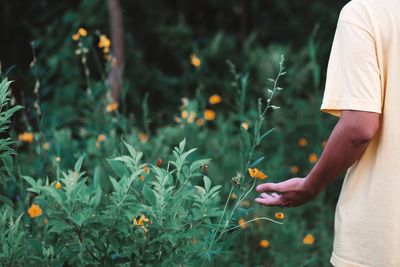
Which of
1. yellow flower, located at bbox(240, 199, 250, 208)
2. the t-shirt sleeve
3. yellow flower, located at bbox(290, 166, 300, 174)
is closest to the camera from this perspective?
the t-shirt sleeve

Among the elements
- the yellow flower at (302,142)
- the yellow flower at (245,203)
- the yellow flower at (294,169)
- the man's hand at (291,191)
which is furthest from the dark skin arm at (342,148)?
the yellow flower at (302,142)

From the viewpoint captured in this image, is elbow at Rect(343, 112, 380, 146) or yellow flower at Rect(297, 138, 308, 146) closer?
elbow at Rect(343, 112, 380, 146)

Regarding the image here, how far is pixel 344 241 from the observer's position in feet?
5.35

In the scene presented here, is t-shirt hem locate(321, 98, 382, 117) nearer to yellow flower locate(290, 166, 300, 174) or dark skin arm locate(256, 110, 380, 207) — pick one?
dark skin arm locate(256, 110, 380, 207)

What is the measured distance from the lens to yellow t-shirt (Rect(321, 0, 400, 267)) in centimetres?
151

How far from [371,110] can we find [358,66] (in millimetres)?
116

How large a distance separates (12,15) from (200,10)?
2.59 metres

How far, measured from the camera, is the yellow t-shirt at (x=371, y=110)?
151 centimetres

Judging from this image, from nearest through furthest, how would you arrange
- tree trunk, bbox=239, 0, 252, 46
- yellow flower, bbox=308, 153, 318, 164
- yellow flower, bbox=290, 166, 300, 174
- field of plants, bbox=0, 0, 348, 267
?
field of plants, bbox=0, 0, 348, 267 → yellow flower, bbox=308, 153, 318, 164 → yellow flower, bbox=290, 166, 300, 174 → tree trunk, bbox=239, 0, 252, 46

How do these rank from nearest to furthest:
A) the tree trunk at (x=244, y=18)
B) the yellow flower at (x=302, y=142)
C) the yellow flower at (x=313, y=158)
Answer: the yellow flower at (x=313, y=158), the yellow flower at (x=302, y=142), the tree trunk at (x=244, y=18)

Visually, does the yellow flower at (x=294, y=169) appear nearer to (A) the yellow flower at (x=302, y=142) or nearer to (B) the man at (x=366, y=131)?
(A) the yellow flower at (x=302, y=142)

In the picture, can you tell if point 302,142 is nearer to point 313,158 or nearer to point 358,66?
point 313,158

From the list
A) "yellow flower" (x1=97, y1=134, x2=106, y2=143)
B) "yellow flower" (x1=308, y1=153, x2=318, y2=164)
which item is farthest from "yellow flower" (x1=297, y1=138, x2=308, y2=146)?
"yellow flower" (x1=97, y1=134, x2=106, y2=143)

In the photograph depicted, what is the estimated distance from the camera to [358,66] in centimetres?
151
